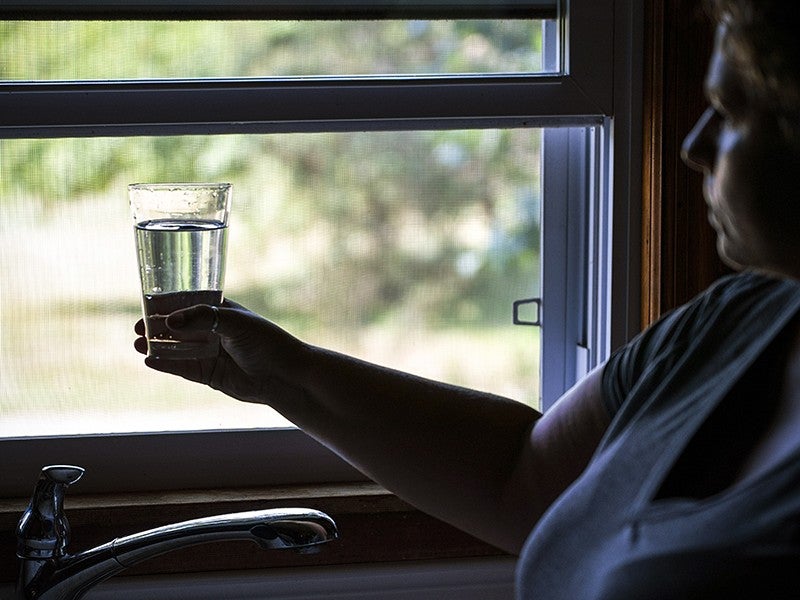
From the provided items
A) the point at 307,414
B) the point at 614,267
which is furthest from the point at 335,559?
the point at 614,267

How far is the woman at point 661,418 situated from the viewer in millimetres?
773

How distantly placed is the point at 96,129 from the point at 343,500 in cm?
62

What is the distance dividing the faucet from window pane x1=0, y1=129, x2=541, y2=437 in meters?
0.34

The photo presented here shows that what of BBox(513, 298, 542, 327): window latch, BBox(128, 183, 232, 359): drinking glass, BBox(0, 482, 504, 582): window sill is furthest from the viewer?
BBox(513, 298, 542, 327): window latch

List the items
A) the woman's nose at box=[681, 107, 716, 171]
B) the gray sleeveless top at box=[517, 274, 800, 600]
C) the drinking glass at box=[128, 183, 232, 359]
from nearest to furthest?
the gray sleeveless top at box=[517, 274, 800, 600], the woman's nose at box=[681, 107, 716, 171], the drinking glass at box=[128, 183, 232, 359]

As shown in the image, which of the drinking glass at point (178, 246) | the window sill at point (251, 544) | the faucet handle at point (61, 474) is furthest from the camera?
the window sill at point (251, 544)

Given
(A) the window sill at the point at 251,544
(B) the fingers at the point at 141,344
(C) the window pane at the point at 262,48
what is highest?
(C) the window pane at the point at 262,48

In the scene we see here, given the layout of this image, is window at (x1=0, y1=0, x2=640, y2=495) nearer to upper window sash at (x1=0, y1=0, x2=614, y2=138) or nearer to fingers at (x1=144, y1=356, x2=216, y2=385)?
upper window sash at (x1=0, y1=0, x2=614, y2=138)

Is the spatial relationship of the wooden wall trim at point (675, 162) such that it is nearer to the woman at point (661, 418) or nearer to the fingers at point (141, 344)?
the woman at point (661, 418)

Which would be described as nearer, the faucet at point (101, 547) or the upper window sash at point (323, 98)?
the faucet at point (101, 547)

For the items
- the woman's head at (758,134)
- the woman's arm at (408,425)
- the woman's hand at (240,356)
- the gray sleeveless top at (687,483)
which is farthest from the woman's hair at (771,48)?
the woman's hand at (240,356)

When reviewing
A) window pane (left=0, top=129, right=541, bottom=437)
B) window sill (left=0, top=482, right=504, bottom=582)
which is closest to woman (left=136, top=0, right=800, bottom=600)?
window sill (left=0, top=482, right=504, bottom=582)

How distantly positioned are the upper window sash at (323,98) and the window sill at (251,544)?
0.51 meters

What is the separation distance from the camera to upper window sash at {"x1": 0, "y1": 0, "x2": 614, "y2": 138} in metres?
1.47
